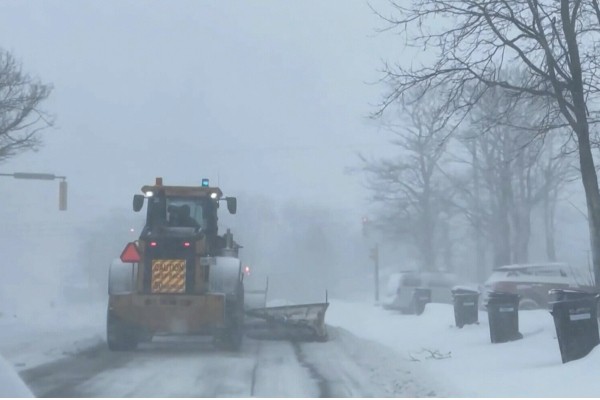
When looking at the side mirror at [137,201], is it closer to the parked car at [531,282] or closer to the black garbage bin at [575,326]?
the black garbage bin at [575,326]

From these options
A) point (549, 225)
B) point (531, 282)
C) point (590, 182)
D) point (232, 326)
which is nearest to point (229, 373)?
point (232, 326)

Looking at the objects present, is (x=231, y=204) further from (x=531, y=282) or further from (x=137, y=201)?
(x=531, y=282)

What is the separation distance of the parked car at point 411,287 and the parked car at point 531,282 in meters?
5.57

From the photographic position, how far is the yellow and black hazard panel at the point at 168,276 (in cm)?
1836

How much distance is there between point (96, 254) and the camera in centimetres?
7575

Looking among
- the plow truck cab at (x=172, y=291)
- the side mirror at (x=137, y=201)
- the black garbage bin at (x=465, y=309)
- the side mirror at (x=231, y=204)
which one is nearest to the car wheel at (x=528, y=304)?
the black garbage bin at (x=465, y=309)

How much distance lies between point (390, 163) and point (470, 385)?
123ft

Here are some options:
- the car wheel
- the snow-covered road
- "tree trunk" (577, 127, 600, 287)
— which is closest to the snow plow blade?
the snow-covered road

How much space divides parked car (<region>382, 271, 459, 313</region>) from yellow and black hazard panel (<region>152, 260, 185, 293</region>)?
17733 millimetres

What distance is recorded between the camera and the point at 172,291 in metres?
18.3

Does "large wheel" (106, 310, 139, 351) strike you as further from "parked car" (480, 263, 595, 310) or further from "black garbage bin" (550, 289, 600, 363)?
"parked car" (480, 263, 595, 310)

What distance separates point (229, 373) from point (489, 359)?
4.19 m

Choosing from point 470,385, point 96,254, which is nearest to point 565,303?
point 470,385

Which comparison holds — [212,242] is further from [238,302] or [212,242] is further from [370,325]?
[370,325]
